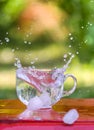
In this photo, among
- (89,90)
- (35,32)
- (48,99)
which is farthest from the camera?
(89,90)

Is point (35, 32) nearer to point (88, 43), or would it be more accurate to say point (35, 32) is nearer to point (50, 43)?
point (50, 43)

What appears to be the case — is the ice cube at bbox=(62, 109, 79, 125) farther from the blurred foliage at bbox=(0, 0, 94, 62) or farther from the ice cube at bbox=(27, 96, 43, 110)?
the blurred foliage at bbox=(0, 0, 94, 62)

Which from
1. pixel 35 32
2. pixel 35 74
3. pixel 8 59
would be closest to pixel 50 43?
pixel 35 32

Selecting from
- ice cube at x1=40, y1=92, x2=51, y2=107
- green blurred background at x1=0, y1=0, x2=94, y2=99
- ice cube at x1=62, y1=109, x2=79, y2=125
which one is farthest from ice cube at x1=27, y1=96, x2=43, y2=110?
green blurred background at x1=0, y1=0, x2=94, y2=99

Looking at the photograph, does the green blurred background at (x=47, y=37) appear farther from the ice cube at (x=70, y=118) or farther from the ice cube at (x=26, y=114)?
the ice cube at (x=70, y=118)

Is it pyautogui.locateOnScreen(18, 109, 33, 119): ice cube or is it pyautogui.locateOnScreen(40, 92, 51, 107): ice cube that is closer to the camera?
pyautogui.locateOnScreen(18, 109, 33, 119): ice cube

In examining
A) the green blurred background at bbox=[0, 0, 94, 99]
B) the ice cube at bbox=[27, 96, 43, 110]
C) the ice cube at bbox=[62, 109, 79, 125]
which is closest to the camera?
the ice cube at bbox=[62, 109, 79, 125]
